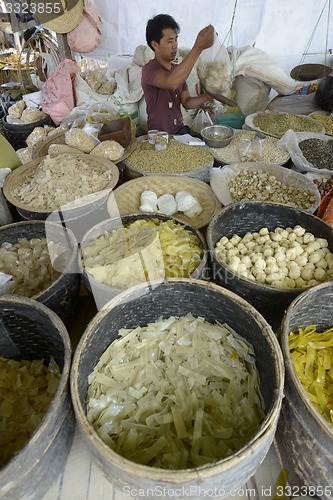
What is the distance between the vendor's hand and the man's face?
0.76 feet

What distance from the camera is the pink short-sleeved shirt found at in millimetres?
2740

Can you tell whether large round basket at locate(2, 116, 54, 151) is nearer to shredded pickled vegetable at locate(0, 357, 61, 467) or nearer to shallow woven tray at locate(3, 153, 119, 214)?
shallow woven tray at locate(3, 153, 119, 214)

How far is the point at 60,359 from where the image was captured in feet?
4.10

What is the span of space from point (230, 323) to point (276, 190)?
1.21 metres

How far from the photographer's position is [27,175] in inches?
87.7

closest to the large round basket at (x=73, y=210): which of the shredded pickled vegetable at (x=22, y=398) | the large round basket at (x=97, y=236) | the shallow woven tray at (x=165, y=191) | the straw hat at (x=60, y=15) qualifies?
the shallow woven tray at (x=165, y=191)

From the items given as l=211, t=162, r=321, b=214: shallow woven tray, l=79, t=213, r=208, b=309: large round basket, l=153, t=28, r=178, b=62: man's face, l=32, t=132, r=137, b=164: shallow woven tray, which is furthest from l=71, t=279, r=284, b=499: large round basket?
l=153, t=28, r=178, b=62: man's face

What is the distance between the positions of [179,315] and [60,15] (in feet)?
11.2

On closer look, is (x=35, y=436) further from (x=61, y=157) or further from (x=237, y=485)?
(x=61, y=157)

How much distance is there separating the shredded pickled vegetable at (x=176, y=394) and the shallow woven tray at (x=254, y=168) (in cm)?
110

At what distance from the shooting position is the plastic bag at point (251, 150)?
8.29ft

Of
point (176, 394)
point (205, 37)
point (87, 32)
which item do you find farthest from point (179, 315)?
point (87, 32)

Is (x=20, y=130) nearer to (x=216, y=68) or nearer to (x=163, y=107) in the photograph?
(x=163, y=107)

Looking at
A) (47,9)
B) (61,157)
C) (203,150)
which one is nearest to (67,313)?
(61,157)
